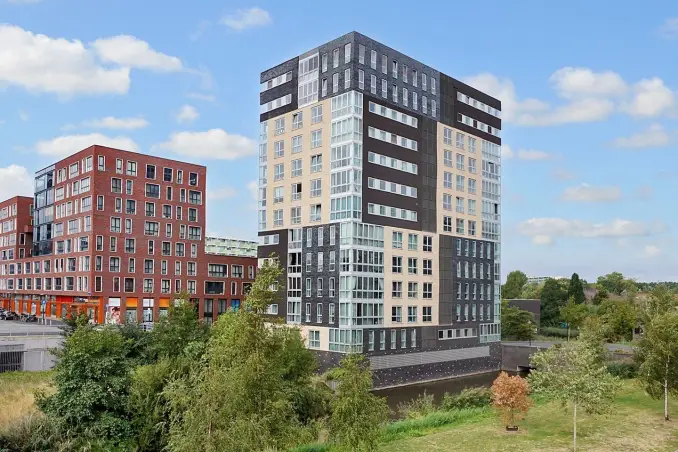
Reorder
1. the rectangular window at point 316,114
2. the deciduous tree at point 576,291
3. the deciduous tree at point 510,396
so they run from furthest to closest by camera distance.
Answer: the deciduous tree at point 576,291 < the rectangular window at point 316,114 < the deciduous tree at point 510,396

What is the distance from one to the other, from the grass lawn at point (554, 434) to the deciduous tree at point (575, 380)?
173 centimetres

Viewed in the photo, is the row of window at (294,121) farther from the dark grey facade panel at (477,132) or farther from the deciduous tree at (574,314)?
the deciduous tree at (574,314)

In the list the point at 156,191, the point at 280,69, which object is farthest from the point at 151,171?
the point at 280,69

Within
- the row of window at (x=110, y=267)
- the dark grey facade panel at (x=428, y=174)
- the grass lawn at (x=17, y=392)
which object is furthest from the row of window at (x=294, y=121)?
the grass lawn at (x=17, y=392)

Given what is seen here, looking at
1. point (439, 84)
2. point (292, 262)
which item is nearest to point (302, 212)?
point (292, 262)

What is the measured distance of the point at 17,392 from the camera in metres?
41.7

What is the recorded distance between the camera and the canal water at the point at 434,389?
200 ft

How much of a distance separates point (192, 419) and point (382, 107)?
55552 millimetres

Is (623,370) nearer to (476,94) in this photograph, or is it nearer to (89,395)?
(476,94)

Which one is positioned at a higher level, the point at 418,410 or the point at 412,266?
the point at 412,266

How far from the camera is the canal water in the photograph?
61094 millimetres

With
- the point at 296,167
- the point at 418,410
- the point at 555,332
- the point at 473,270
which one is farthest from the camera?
the point at 555,332

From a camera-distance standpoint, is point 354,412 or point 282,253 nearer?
point 354,412

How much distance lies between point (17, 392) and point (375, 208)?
39.4 m
